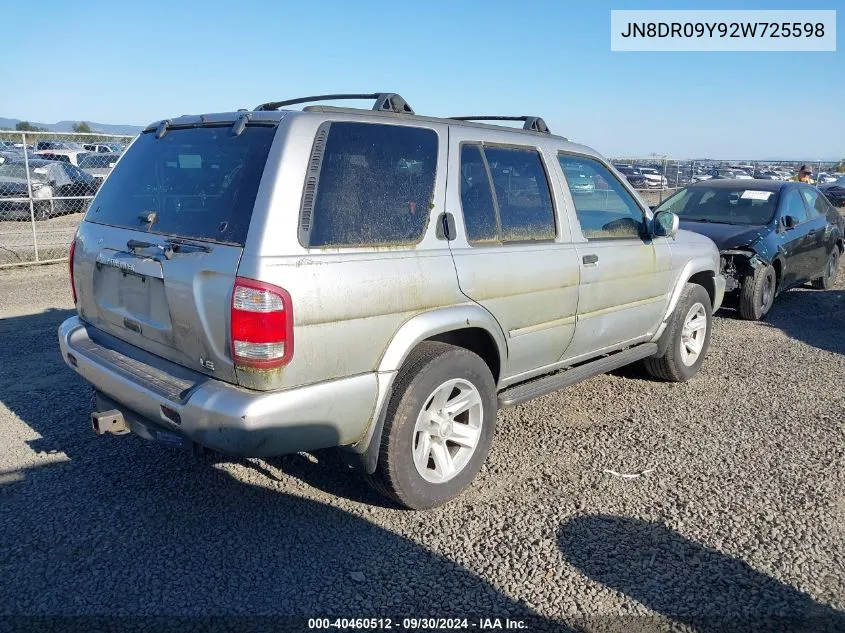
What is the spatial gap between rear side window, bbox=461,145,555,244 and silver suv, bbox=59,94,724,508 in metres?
0.01

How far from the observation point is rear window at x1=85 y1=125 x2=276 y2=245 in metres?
2.92

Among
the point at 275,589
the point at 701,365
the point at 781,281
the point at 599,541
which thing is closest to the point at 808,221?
the point at 781,281

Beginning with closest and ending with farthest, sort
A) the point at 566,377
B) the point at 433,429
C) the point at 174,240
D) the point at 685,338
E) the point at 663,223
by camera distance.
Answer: the point at 174,240 < the point at 433,429 < the point at 566,377 < the point at 663,223 < the point at 685,338

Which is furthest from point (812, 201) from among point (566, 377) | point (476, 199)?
point (476, 199)

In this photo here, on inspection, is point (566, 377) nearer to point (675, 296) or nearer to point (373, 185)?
point (675, 296)

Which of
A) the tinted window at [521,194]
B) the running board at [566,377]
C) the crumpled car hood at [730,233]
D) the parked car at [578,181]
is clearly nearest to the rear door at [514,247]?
the tinted window at [521,194]

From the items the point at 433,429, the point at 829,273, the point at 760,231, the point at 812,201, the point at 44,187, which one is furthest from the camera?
the point at 44,187

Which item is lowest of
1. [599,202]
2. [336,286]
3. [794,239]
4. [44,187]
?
[794,239]

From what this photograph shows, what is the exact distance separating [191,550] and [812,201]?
960cm

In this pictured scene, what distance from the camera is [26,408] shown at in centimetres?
466

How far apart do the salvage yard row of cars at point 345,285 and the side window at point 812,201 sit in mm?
6298

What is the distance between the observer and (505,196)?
387 cm

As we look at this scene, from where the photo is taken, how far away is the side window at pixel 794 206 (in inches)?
338

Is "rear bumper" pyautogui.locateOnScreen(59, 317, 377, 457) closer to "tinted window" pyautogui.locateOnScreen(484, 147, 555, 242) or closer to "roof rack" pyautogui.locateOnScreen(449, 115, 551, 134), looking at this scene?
"tinted window" pyautogui.locateOnScreen(484, 147, 555, 242)
